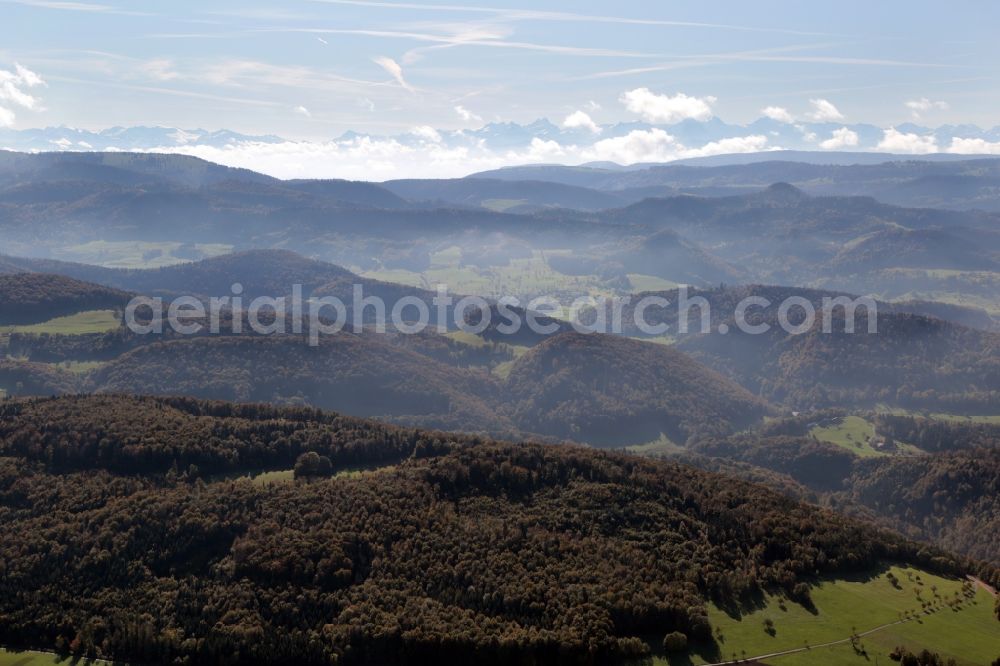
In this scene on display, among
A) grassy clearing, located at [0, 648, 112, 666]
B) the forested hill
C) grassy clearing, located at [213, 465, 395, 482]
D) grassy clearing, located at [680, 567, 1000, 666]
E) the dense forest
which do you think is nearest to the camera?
grassy clearing, located at [0, 648, 112, 666]

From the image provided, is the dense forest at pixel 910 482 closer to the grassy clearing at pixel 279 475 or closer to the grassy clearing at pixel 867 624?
the grassy clearing at pixel 867 624

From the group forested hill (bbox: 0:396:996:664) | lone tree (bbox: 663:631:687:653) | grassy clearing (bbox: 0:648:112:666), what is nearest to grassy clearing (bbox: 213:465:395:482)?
forested hill (bbox: 0:396:996:664)

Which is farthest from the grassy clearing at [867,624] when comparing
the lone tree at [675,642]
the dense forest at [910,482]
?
the dense forest at [910,482]

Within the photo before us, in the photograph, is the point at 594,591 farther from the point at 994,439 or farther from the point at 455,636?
the point at 994,439

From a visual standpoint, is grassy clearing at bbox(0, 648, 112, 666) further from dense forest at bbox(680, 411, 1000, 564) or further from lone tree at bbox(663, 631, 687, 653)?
dense forest at bbox(680, 411, 1000, 564)

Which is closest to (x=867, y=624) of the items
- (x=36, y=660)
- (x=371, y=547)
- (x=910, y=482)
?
(x=371, y=547)
